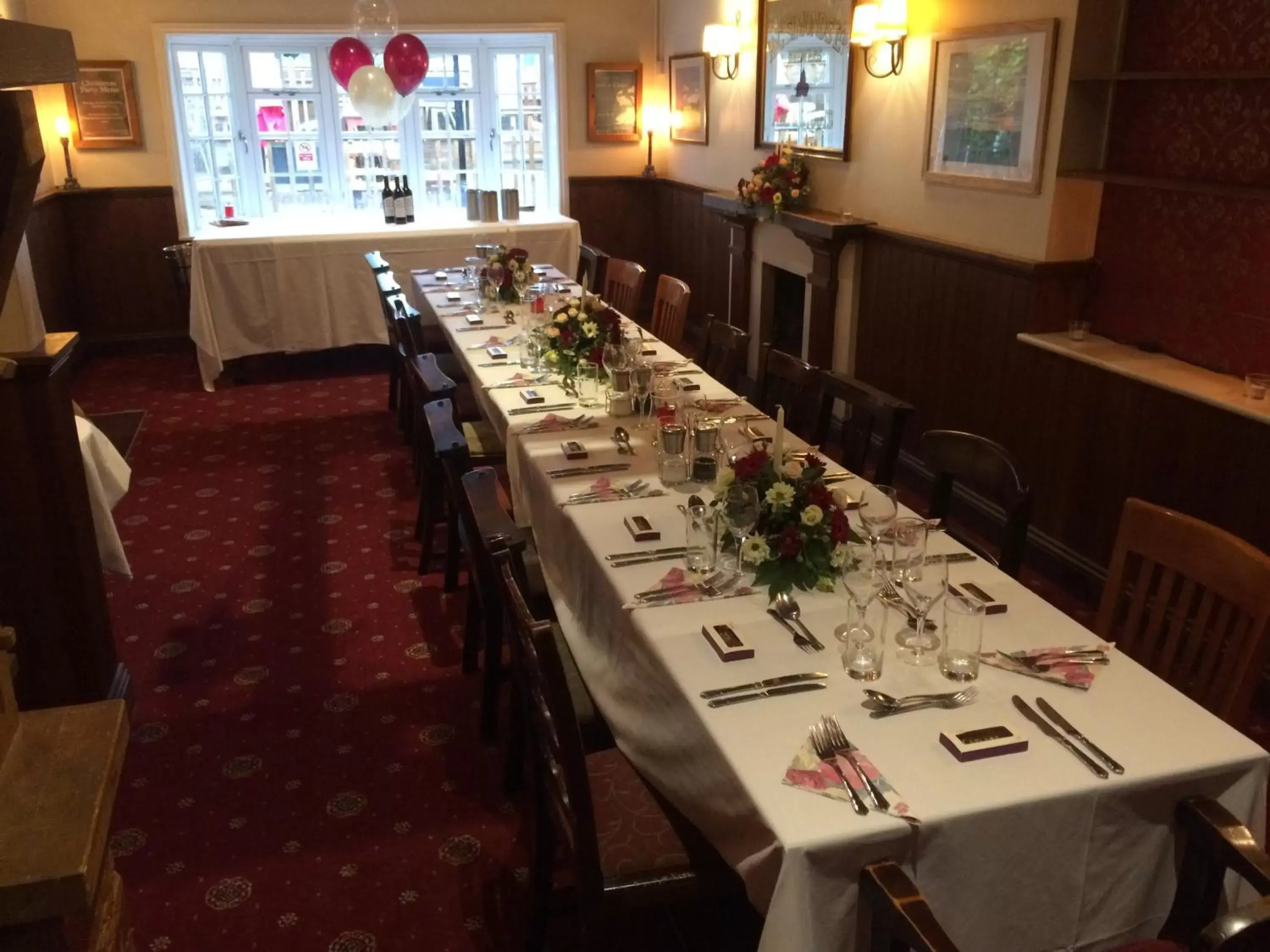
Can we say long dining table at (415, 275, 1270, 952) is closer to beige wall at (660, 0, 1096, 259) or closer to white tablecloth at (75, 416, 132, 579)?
white tablecloth at (75, 416, 132, 579)

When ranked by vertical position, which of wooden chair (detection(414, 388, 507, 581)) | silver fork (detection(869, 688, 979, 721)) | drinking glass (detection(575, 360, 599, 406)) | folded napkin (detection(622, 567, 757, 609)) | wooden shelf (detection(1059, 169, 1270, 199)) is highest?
wooden shelf (detection(1059, 169, 1270, 199))

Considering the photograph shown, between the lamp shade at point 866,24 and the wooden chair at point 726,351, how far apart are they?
1.44 m

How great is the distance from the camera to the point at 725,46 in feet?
19.3

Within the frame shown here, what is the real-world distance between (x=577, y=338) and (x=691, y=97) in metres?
3.93

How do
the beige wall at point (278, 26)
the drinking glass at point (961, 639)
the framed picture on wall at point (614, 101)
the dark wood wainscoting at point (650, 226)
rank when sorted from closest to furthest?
the drinking glass at point (961, 639) → the beige wall at point (278, 26) → the dark wood wainscoting at point (650, 226) → the framed picture on wall at point (614, 101)

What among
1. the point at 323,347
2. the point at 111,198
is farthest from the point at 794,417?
the point at 111,198

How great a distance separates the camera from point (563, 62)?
7.31 meters

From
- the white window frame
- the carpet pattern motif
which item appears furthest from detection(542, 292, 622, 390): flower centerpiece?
the white window frame

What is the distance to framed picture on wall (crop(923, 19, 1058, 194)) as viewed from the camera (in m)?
3.59

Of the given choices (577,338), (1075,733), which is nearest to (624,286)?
(577,338)

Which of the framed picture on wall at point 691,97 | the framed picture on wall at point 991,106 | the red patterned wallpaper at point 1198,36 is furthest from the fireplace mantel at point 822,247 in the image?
the red patterned wallpaper at point 1198,36

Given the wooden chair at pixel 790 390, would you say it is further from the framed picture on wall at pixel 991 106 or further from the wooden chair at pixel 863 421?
the framed picture on wall at pixel 991 106

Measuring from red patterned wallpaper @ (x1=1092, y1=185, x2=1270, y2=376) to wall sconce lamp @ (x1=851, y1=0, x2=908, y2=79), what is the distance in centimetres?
117

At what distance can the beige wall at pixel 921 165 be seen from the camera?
3637mm
